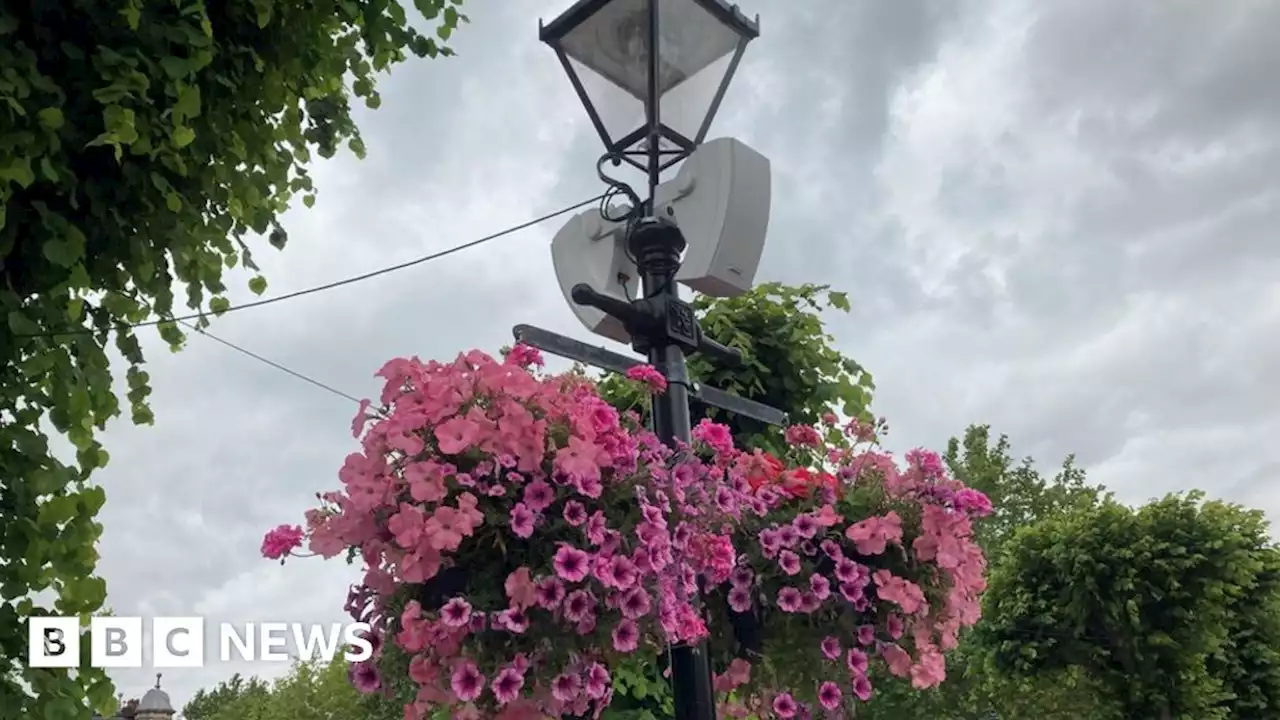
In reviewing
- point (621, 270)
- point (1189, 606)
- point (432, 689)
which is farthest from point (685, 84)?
point (1189, 606)

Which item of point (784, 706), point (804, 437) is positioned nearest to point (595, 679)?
point (784, 706)

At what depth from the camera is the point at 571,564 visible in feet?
6.82

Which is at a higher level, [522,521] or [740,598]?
[522,521]

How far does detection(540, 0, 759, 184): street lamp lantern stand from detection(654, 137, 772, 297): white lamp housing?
111mm

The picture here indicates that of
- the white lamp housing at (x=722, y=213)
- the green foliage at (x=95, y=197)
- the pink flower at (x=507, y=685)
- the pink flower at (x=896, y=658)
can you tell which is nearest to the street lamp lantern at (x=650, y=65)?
the white lamp housing at (x=722, y=213)

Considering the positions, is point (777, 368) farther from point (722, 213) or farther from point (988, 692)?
point (988, 692)

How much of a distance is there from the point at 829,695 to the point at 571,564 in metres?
0.91

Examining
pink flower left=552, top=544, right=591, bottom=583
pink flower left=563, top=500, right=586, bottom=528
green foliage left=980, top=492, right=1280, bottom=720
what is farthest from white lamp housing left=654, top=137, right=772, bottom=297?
green foliage left=980, top=492, right=1280, bottom=720

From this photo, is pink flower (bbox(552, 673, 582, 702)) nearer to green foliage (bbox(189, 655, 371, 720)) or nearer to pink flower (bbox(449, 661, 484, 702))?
pink flower (bbox(449, 661, 484, 702))

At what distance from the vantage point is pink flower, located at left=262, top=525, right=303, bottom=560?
7.55ft

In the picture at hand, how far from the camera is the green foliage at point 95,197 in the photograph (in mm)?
2141

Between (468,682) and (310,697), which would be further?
(310,697)

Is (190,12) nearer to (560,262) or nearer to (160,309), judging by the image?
(160,309)

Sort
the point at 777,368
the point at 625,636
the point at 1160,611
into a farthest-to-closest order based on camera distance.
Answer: the point at 1160,611 → the point at 777,368 → the point at 625,636
